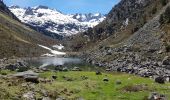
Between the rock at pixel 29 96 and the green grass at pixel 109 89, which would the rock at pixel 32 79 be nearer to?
the green grass at pixel 109 89

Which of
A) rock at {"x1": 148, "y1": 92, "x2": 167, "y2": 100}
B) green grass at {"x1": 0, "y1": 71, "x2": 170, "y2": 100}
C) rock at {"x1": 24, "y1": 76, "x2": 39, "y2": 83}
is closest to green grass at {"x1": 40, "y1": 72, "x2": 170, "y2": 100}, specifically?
green grass at {"x1": 0, "y1": 71, "x2": 170, "y2": 100}

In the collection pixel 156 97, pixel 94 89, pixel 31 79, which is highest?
pixel 31 79

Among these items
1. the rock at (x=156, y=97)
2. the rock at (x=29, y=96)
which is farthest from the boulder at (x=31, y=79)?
the rock at (x=156, y=97)

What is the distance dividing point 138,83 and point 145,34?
87182 mm

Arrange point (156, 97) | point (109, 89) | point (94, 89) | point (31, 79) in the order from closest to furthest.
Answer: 1. point (156, 97)
2. point (94, 89)
3. point (109, 89)
4. point (31, 79)

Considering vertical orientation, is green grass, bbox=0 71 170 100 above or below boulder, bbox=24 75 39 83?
below

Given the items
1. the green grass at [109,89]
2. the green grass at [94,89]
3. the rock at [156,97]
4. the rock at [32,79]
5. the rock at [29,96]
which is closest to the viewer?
the rock at [29,96]

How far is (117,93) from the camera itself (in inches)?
1585

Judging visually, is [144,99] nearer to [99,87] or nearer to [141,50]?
[99,87]

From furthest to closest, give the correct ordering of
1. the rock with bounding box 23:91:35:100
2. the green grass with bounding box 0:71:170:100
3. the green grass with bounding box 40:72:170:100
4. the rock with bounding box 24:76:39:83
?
the rock with bounding box 24:76:39:83 → the green grass with bounding box 40:72:170:100 → the green grass with bounding box 0:71:170:100 → the rock with bounding box 23:91:35:100

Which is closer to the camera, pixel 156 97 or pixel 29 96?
pixel 29 96

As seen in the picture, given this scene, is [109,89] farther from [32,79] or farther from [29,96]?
[29,96]

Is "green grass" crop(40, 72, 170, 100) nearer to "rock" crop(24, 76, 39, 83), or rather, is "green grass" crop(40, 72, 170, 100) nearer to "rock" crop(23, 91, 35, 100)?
"rock" crop(24, 76, 39, 83)

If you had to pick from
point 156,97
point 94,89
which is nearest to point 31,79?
point 94,89
